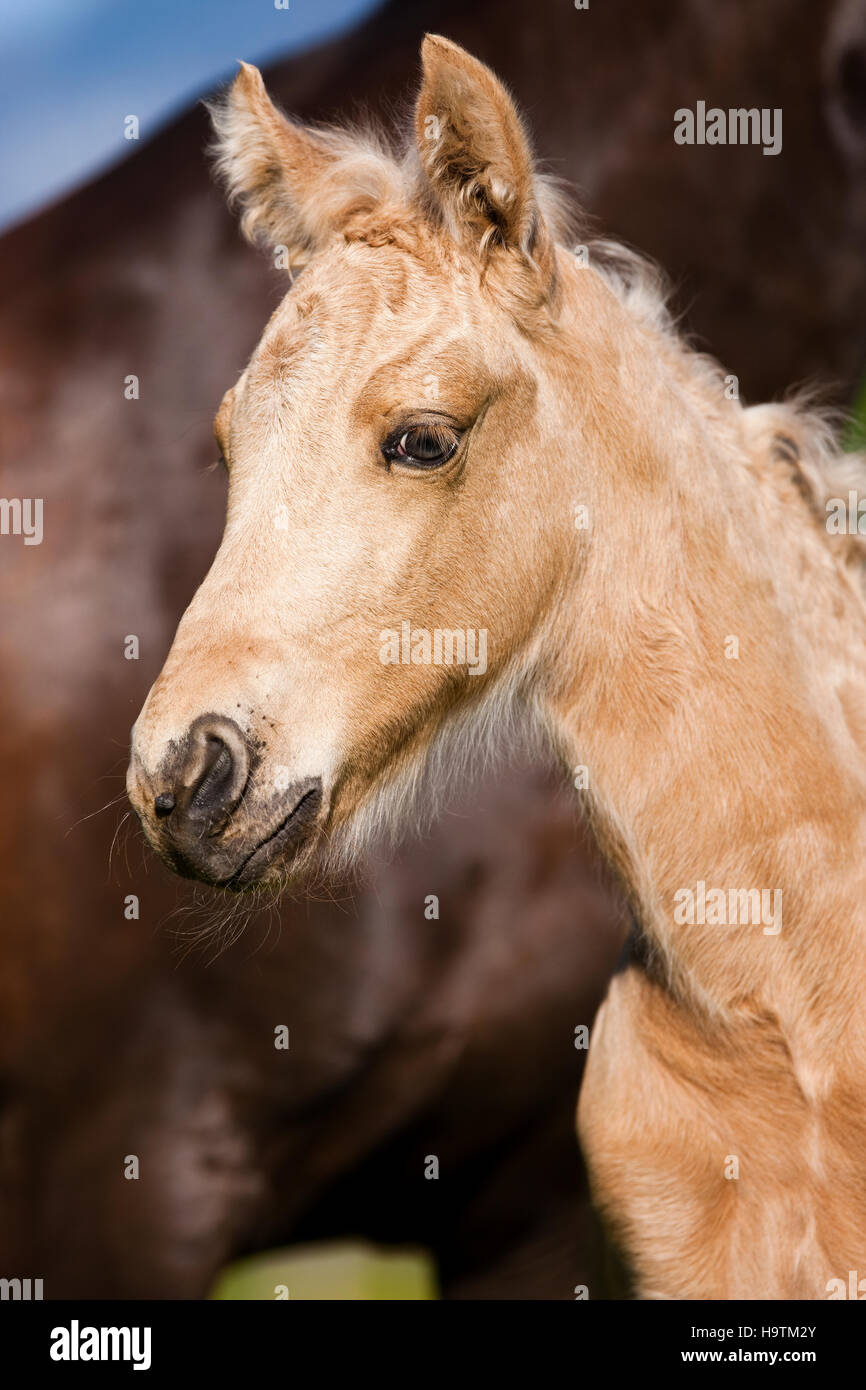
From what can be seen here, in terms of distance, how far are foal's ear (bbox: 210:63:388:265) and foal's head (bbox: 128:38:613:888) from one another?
0.02 m

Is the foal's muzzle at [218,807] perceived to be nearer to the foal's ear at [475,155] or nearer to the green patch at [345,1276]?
the foal's ear at [475,155]

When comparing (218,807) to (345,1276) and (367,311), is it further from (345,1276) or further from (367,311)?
(345,1276)

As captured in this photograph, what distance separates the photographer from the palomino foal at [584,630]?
7.56 feet

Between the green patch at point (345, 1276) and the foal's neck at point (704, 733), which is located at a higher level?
the foal's neck at point (704, 733)

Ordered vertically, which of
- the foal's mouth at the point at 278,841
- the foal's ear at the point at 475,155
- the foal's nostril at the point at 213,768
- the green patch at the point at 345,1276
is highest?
the foal's ear at the point at 475,155

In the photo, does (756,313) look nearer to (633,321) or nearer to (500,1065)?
(633,321)

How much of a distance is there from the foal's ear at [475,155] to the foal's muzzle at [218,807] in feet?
3.71

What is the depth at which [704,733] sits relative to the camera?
2.58m

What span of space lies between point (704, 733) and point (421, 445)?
2.74 ft

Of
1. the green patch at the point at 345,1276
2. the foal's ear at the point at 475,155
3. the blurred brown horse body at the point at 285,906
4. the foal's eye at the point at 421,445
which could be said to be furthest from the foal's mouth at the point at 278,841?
the green patch at the point at 345,1276

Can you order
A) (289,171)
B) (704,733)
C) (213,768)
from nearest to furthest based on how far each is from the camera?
(213,768) → (704,733) → (289,171)

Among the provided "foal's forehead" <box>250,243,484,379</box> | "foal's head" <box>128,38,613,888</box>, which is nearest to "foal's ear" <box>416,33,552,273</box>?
"foal's head" <box>128,38,613,888</box>

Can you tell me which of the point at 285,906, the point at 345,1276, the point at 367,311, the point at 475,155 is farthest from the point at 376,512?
the point at 345,1276
